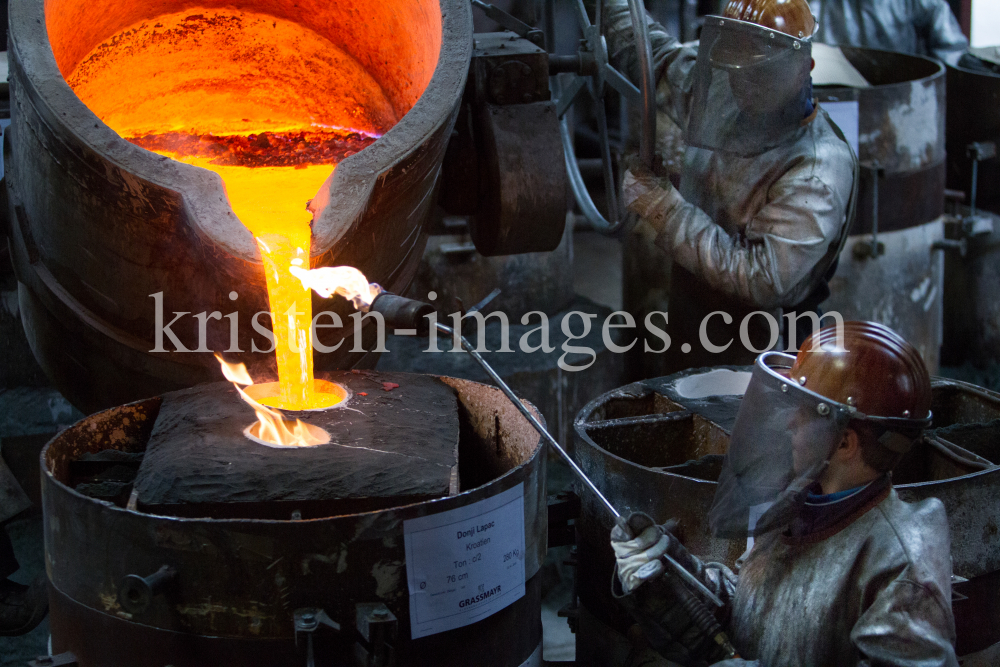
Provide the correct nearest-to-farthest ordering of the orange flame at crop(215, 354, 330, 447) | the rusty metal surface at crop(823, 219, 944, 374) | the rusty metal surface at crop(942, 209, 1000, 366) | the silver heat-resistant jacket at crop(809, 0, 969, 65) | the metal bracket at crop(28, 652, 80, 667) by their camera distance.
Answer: the metal bracket at crop(28, 652, 80, 667) < the orange flame at crop(215, 354, 330, 447) < the rusty metal surface at crop(823, 219, 944, 374) < the rusty metal surface at crop(942, 209, 1000, 366) < the silver heat-resistant jacket at crop(809, 0, 969, 65)

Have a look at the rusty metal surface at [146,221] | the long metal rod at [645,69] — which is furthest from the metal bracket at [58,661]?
the long metal rod at [645,69]

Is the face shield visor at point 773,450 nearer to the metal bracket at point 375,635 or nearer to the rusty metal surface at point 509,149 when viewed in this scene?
the metal bracket at point 375,635

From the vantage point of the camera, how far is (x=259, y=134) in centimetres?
284

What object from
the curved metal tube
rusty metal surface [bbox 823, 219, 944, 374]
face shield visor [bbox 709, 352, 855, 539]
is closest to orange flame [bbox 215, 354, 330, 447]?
face shield visor [bbox 709, 352, 855, 539]

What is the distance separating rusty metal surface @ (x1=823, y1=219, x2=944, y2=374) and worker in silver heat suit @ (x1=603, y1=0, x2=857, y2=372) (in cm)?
102

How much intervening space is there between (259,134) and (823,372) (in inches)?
67.0

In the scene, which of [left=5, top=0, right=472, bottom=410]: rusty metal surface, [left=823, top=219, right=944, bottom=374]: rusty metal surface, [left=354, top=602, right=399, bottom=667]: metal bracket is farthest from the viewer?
[left=823, top=219, right=944, bottom=374]: rusty metal surface

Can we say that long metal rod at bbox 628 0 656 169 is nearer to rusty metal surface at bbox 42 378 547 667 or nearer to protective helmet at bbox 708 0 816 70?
protective helmet at bbox 708 0 816 70

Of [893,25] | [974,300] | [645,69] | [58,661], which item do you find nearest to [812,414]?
[58,661]

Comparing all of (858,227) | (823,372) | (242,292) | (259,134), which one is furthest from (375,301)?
(858,227)

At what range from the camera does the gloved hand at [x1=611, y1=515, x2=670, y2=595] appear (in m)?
1.72

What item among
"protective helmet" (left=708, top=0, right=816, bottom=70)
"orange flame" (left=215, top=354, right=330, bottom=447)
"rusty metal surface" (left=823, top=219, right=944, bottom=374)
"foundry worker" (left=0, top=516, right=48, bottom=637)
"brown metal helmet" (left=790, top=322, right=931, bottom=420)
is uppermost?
"protective helmet" (left=708, top=0, right=816, bottom=70)

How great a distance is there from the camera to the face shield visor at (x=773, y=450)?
5.43 ft

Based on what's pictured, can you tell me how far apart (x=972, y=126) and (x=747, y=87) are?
8.59 ft
